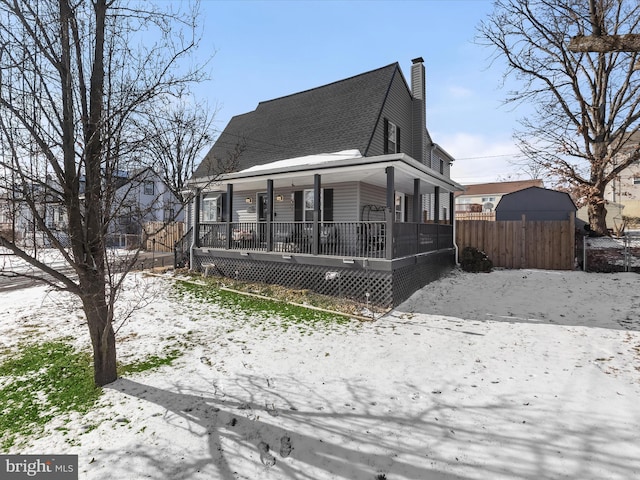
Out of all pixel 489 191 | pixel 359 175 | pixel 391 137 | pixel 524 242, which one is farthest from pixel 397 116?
pixel 489 191

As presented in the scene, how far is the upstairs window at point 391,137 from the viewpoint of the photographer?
1329 centimetres

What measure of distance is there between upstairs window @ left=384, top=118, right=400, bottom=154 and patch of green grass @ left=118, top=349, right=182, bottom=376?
1110 cm

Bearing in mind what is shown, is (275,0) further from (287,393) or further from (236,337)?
(287,393)

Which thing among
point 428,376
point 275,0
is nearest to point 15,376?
point 428,376

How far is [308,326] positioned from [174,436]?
3.70 m

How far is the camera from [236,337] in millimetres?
6070

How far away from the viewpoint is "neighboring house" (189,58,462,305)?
29.0 feet

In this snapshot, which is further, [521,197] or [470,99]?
[521,197]

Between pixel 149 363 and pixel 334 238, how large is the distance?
20.4 ft

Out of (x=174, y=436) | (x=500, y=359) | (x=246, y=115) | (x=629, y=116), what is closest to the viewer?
(x=174, y=436)

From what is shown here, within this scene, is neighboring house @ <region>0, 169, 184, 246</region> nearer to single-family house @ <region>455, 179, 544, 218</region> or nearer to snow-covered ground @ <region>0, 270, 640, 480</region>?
snow-covered ground @ <region>0, 270, 640, 480</region>

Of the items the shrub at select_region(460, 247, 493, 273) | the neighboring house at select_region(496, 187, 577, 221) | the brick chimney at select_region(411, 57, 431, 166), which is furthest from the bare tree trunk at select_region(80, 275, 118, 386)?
the neighboring house at select_region(496, 187, 577, 221)

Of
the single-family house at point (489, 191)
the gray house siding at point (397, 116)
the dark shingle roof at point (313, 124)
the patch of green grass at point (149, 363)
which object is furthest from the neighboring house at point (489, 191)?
the patch of green grass at point (149, 363)

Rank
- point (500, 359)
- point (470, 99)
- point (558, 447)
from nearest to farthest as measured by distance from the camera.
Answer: point (558, 447) < point (500, 359) < point (470, 99)
